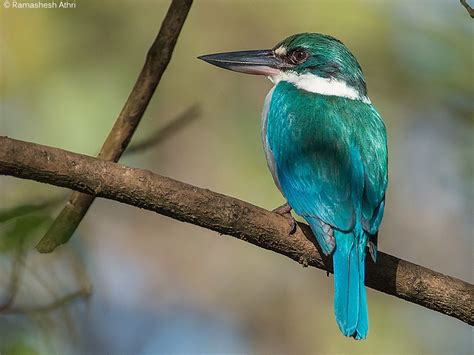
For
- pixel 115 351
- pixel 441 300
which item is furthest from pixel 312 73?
pixel 115 351

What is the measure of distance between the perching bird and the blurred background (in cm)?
104

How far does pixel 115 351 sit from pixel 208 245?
4.13 feet

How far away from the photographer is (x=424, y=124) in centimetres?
634

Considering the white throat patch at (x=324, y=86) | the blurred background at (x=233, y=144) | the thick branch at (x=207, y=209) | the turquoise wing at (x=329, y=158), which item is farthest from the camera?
the blurred background at (x=233, y=144)

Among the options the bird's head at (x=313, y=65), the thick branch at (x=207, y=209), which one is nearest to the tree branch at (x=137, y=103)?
the thick branch at (x=207, y=209)

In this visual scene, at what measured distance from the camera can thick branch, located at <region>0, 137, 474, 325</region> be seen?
2.93m

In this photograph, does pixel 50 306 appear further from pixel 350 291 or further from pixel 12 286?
pixel 350 291

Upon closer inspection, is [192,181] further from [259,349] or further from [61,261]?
[61,261]

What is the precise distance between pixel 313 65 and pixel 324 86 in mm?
131

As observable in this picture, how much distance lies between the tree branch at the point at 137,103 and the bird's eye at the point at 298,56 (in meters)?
0.99

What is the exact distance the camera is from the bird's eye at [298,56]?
4520mm

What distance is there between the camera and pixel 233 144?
5770mm

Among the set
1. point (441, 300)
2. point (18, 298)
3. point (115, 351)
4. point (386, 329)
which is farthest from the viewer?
point (386, 329)

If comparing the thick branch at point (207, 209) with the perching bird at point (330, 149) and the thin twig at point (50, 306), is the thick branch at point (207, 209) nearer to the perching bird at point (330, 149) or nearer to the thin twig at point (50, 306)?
the perching bird at point (330, 149)
